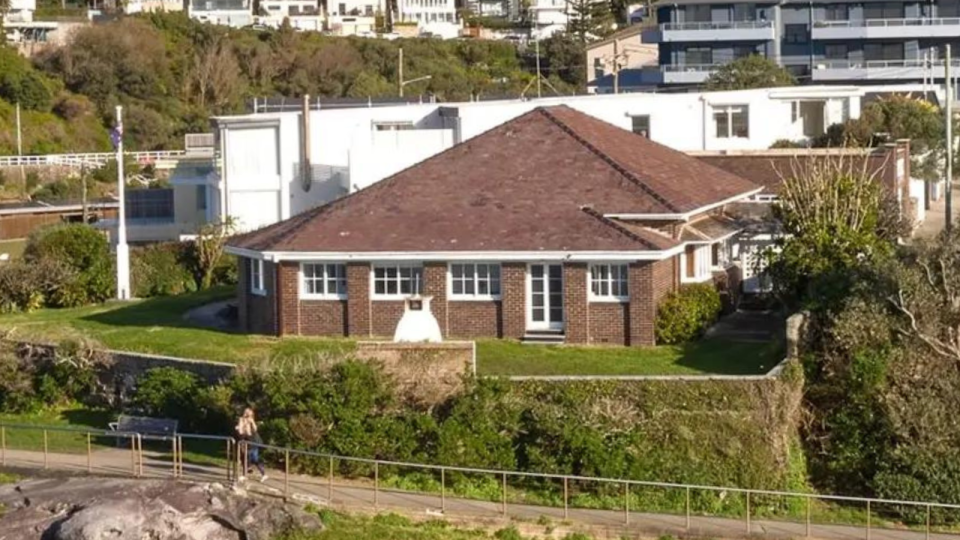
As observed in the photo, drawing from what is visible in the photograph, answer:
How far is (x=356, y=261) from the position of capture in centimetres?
3769

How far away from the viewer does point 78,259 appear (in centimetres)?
4669

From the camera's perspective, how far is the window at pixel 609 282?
121 ft

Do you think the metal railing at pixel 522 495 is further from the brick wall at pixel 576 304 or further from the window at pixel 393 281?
the window at pixel 393 281

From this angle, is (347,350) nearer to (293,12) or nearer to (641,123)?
(641,123)

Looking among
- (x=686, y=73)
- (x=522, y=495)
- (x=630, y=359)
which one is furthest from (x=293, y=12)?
(x=522, y=495)

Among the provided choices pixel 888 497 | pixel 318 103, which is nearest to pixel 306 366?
pixel 888 497

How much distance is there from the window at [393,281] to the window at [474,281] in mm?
782

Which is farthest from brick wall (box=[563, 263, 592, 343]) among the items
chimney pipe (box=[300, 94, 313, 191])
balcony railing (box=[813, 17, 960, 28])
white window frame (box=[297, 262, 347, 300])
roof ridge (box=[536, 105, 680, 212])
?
balcony railing (box=[813, 17, 960, 28])

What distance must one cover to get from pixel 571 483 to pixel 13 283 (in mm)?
19024

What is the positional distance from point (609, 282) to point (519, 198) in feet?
11.1

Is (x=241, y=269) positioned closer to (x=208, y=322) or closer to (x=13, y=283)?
(x=208, y=322)

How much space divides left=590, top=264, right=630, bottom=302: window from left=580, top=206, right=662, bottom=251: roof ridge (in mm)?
577

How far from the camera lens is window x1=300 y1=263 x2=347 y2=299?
38.1m

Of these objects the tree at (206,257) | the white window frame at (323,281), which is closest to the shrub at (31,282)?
the tree at (206,257)
